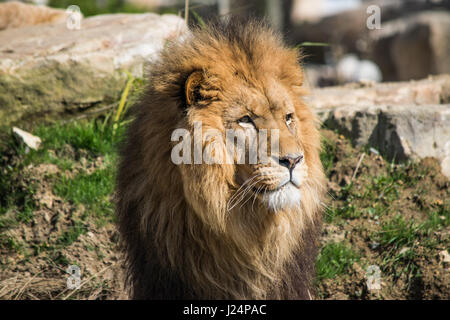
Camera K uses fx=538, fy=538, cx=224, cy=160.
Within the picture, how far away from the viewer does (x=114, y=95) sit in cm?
578

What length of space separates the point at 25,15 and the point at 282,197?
21.0 feet

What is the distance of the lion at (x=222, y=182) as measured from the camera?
9.93ft

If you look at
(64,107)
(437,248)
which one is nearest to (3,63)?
(64,107)

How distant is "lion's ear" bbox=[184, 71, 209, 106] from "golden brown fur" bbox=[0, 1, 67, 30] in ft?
17.8

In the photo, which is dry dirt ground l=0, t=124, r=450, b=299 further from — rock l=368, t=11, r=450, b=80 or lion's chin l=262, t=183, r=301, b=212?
rock l=368, t=11, r=450, b=80

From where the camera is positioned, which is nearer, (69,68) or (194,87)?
(194,87)

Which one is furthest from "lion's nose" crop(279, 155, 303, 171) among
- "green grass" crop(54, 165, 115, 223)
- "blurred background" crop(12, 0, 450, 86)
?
"blurred background" crop(12, 0, 450, 86)

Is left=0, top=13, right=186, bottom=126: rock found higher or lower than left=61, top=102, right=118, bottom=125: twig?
higher

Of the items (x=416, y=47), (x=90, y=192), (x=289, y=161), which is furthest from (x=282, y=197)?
(x=416, y=47)

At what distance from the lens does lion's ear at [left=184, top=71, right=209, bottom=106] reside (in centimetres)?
306

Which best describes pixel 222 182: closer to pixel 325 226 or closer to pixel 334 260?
pixel 334 260

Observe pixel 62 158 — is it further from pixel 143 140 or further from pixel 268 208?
pixel 268 208

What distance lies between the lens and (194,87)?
308cm

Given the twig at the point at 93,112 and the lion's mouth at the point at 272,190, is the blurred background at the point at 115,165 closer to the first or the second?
the twig at the point at 93,112
